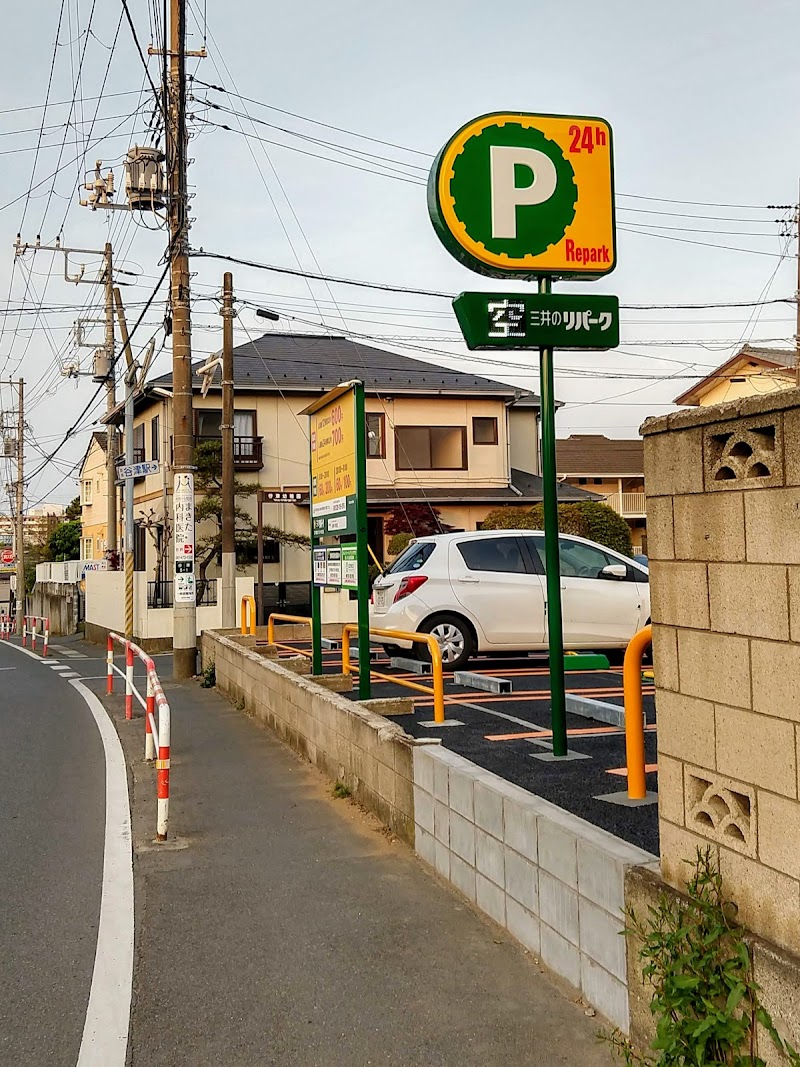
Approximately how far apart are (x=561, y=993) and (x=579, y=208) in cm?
484

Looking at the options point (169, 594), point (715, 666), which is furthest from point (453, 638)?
point (169, 594)

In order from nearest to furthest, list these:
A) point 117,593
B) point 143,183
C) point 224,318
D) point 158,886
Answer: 1. point 158,886
2. point 143,183
3. point 224,318
4. point 117,593

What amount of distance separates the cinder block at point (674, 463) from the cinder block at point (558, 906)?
5.31ft

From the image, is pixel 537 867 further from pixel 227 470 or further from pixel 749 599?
pixel 227 470

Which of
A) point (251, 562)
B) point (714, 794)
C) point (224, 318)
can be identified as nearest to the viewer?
point (714, 794)

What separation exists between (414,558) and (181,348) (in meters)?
6.42

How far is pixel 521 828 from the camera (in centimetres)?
435

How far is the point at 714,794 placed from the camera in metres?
3.20

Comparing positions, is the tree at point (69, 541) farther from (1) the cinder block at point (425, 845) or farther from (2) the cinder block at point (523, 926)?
(2) the cinder block at point (523, 926)

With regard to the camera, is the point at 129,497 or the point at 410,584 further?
the point at 129,497

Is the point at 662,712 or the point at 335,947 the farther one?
the point at 335,947

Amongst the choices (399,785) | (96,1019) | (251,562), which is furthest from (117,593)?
(96,1019)

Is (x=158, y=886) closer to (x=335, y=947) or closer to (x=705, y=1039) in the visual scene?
(x=335, y=947)

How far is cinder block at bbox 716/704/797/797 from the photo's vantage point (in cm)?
286
